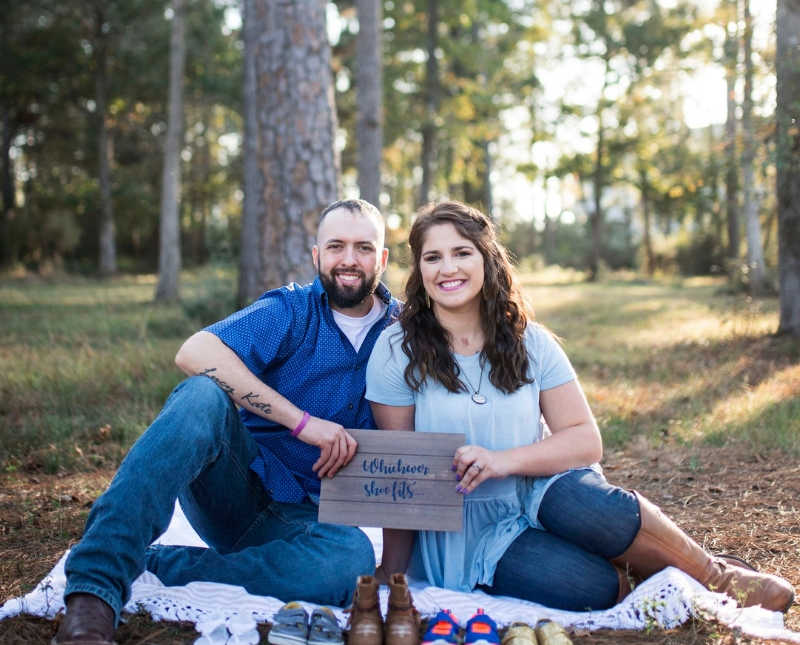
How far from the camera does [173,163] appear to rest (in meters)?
13.9

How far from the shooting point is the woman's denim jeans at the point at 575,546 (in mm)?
2525

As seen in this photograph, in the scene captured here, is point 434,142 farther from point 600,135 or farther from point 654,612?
point 654,612

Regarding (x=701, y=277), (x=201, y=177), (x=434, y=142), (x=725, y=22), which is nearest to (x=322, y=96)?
(x=434, y=142)

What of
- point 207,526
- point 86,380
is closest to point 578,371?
point 86,380

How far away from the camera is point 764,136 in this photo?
766 cm

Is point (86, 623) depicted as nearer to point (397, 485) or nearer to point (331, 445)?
point (331, 445)

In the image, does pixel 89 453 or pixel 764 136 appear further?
pixel 764 136

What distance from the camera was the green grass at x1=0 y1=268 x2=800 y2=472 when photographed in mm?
4918

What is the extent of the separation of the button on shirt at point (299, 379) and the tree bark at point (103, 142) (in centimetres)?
2122

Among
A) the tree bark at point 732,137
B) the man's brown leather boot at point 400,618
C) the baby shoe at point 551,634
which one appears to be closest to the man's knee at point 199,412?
the man's brown leather boot at point 400,618

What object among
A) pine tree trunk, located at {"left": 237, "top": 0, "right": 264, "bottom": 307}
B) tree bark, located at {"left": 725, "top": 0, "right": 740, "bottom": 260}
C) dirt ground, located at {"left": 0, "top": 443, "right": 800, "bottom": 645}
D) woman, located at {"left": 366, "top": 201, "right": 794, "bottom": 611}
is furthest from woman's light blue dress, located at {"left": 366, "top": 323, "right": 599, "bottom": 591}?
tree bark, located at {"left": 725, "top": 0, "right": 740, "bottom": 260}

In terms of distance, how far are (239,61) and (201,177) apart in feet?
33.3

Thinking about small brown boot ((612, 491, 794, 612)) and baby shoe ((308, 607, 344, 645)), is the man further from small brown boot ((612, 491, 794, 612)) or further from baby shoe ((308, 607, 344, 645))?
small brown boot ((612, 491, 794, 612))

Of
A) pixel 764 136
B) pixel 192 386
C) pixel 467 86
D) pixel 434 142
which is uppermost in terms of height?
pixel 467 86
